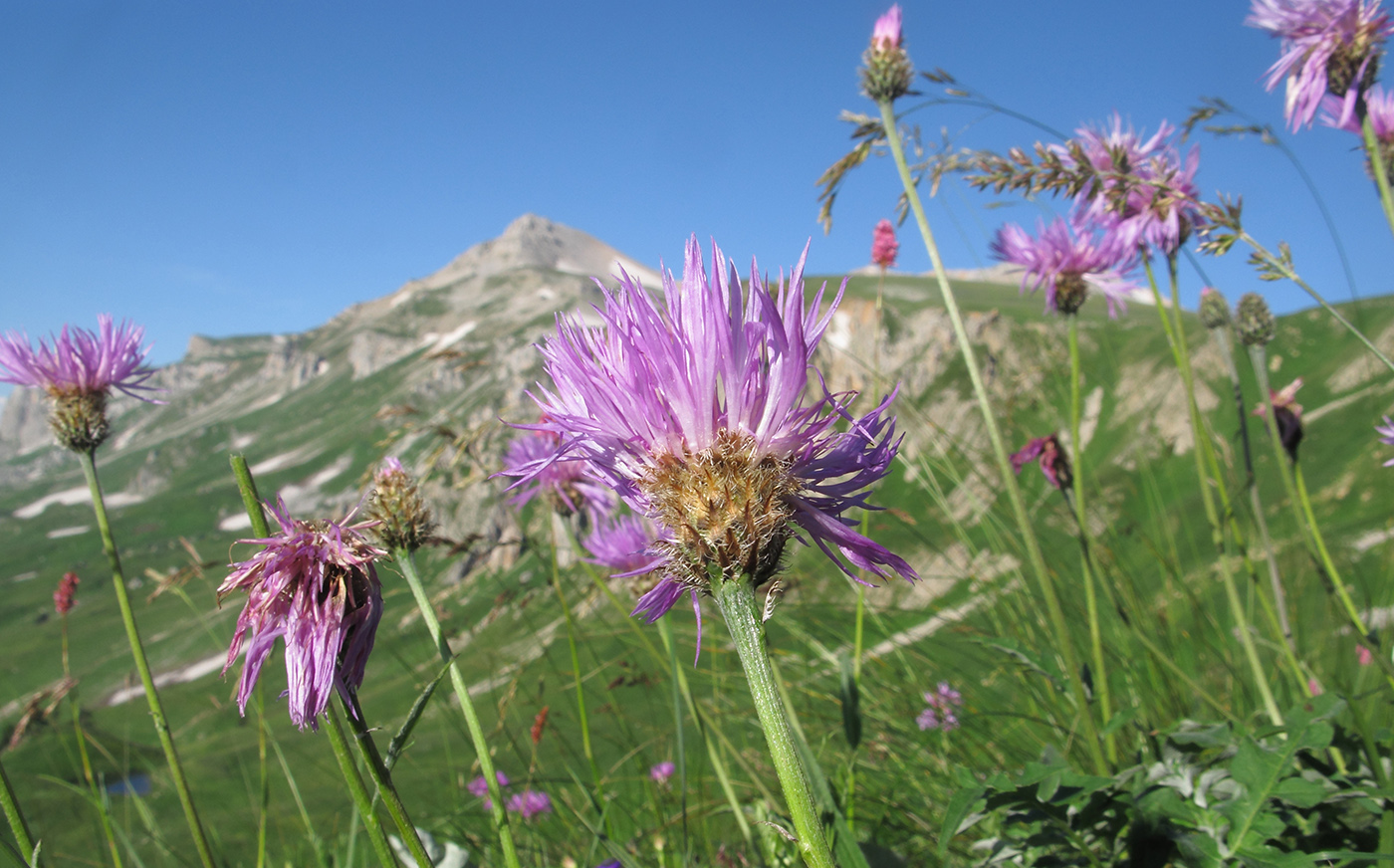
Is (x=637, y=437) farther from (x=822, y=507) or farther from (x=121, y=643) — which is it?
(x=121, y=643)

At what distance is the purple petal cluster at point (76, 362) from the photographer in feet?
9.46

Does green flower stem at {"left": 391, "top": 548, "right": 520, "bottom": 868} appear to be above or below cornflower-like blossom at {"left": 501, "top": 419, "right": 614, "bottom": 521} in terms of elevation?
below

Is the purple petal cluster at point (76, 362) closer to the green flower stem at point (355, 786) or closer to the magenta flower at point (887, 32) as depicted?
the green flower stem at point (355, 786)

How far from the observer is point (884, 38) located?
10.4ft

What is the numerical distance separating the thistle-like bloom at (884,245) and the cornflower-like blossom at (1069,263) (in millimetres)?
644

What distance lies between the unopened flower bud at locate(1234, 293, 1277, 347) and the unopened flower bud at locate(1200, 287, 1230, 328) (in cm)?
71

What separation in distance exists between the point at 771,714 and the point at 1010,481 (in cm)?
163

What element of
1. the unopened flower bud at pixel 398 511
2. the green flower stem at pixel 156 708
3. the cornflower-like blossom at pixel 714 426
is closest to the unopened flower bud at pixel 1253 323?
the cornflower-like blossom at pixel 714 426

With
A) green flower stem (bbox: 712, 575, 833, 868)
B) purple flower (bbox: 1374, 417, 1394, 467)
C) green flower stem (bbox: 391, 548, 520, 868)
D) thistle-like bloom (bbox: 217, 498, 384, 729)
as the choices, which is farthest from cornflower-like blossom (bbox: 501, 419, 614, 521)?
purple flower (bbox: 1374, 417, 1394, 467)

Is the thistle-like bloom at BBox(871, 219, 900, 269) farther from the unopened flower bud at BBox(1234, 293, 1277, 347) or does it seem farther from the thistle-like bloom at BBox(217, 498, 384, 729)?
the thistle-like bloom at BBox(217, 498, 384, 729)

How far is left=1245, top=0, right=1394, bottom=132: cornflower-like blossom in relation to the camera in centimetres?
273

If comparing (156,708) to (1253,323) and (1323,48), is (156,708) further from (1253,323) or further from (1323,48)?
(1253,323)

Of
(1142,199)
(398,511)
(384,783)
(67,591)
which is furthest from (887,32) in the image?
(67,591)

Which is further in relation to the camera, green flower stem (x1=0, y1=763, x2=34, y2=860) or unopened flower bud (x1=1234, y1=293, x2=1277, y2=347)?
unopened flower bud (x1=1234, y1=293, x2=1277, y2=347)
